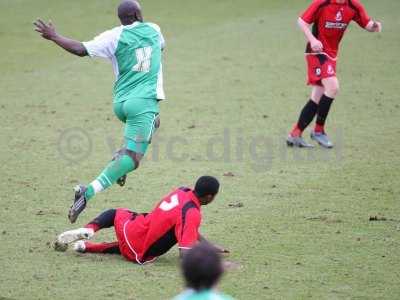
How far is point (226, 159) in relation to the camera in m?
10.2

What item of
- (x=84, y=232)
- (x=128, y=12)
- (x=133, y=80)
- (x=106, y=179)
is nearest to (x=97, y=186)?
(x=106, y=179)

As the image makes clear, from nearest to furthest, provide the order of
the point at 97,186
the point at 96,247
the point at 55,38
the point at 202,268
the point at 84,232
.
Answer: the point at 202,268, the point at 84,232, the point at 96,247, the point at 55,38, the point at 97,186

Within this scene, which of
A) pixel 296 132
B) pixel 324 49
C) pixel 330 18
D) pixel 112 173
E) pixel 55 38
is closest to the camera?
pixel 55 38

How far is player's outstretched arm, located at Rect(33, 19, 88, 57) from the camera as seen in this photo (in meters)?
7.25

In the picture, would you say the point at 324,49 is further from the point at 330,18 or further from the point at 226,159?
the point at 226,159

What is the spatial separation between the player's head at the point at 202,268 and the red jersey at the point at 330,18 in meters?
7.03

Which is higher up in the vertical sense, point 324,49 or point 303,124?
point 324,49

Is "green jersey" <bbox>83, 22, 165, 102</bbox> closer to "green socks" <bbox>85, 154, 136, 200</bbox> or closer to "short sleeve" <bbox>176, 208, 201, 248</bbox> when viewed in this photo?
"green socks" <bbox>85, 154, 136, 200</bbox>

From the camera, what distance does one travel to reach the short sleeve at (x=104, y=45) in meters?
7.44

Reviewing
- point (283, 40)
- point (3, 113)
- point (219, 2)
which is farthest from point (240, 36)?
point (3, 113)

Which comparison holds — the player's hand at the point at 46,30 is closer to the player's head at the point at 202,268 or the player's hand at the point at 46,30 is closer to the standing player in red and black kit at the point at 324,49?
the player's head at the point at 202,268

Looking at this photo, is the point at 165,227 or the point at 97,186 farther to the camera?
the point at 97,186

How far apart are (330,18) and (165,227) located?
16.4 feet

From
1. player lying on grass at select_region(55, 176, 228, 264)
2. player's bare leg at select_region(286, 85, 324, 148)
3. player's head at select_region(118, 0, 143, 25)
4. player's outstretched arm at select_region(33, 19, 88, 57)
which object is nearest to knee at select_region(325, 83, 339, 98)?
player's bare leg at select_region(286, 85, 324, 148)
